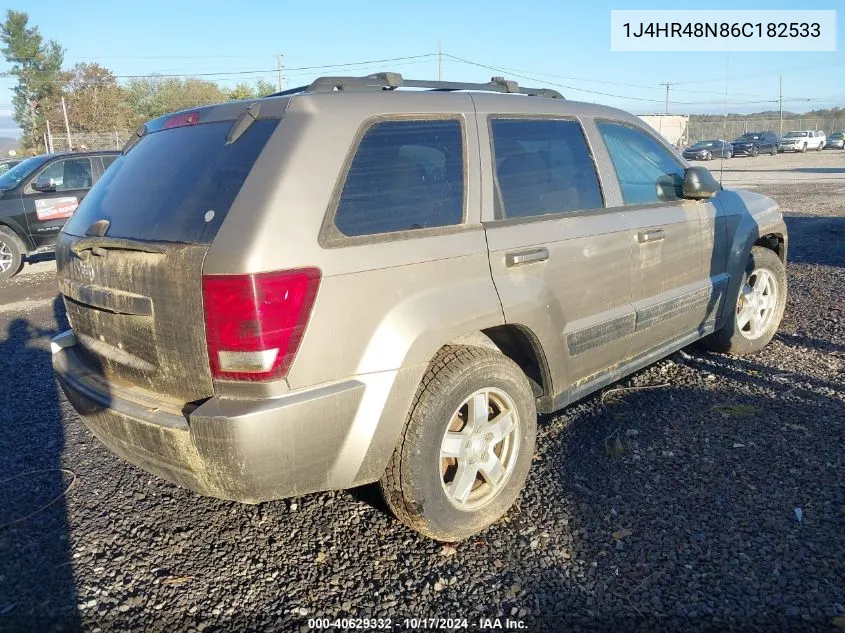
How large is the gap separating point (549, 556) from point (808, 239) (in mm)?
9433

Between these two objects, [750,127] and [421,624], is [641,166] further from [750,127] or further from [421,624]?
[750,127]

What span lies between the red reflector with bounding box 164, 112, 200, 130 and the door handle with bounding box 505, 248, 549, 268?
1505mm

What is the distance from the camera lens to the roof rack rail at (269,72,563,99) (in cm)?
273

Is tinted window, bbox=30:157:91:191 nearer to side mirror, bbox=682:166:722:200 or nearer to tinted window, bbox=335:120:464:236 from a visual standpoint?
tinted window, bbox=335:120:464:236

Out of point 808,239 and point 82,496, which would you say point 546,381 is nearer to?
point 82,496

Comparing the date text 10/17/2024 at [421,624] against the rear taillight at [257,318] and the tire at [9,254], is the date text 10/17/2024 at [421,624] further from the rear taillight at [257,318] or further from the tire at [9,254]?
the tire at [9,254]

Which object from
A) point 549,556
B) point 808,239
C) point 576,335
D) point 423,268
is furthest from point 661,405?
point 808,239

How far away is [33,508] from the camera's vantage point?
324 centimetres

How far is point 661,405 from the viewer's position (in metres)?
4.13

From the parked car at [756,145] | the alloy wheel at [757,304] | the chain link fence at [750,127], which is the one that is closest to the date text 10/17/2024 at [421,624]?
the alloy wheel at [757,304]

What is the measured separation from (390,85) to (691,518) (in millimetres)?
2409

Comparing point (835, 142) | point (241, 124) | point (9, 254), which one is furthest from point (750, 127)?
point (241, 124)

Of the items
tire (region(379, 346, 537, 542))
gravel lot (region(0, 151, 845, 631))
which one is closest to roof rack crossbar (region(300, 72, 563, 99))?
tire (region(379, 346, 537, 542))

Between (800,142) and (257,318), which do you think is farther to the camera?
(800,142)
